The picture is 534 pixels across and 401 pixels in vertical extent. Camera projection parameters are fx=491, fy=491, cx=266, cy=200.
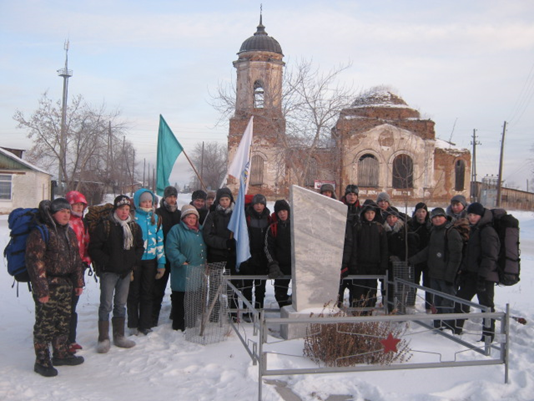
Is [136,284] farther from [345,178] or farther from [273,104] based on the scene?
[345,178]

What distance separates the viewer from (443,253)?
693cm

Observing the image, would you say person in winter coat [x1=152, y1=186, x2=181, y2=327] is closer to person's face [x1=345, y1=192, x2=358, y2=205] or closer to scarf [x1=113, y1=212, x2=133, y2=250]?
scarf [x1=113, y1=212, x2=133, y2=250]

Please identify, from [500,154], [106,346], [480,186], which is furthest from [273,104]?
[480,186]

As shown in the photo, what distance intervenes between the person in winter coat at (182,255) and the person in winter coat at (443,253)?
10.8ft

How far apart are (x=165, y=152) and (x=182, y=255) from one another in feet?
7.64

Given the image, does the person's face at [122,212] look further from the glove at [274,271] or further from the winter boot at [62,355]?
the glove at [274,271]

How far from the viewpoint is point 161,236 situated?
6785 millimetres

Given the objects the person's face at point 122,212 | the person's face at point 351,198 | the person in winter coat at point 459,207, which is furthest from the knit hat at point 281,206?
the person in winter coat at point 459,207

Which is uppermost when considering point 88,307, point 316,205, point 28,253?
point 316,205

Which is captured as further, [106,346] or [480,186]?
[480,186]

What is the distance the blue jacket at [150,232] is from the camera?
656 centimetres

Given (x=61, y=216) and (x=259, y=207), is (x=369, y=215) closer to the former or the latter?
(x=259, y=207)

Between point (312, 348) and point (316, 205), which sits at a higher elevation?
point (316, 205)

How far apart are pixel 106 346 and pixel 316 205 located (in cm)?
316
